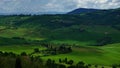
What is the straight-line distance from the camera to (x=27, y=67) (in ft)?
412

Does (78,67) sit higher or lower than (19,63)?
lower

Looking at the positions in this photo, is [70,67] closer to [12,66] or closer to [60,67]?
[60,67]

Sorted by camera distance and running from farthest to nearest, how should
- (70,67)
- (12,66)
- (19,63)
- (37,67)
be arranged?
(70,67), (37,67), (19,63), (12,66)

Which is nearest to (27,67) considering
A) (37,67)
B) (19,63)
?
(19,63)

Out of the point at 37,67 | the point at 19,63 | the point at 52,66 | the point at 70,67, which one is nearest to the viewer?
the point at 19,63

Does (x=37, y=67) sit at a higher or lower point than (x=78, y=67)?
higher

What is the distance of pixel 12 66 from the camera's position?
11350 cm

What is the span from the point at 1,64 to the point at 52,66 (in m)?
62.7

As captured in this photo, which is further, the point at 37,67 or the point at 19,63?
the point at 37,67

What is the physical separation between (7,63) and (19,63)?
15.0 feet

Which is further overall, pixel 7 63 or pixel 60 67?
pixel 60 67

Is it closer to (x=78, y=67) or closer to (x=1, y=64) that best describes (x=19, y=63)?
(x=1, y=64)

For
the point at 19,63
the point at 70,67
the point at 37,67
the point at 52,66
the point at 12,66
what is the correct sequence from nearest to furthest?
the point at 12,66 → the point at 19,63 → the point at 37,67 → the point at 52,66 → the point at 70,67

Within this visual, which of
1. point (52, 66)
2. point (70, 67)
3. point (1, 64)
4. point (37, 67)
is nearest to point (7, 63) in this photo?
point (1, 64)
